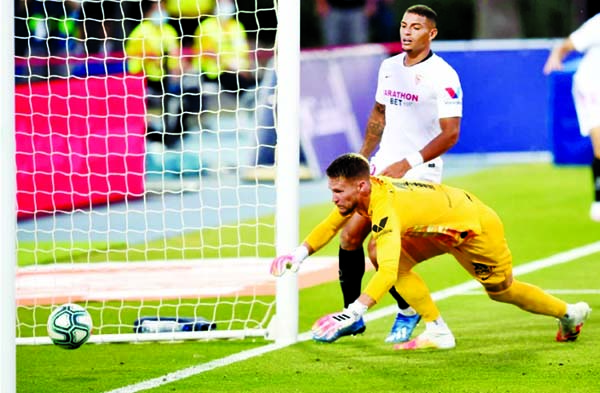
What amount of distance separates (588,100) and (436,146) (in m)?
2.56

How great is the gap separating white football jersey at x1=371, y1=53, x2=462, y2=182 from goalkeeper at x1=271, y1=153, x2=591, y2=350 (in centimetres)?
66

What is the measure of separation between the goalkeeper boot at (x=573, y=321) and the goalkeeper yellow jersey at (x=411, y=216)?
Result: 88cm

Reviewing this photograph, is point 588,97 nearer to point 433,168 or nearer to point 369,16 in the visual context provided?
point 433,168

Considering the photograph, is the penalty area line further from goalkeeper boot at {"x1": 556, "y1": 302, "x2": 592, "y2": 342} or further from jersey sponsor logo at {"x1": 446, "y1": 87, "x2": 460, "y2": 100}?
jersey sponsor logo at {"x1": 446, "y1": 87, "x2": 460, "y2": 100}

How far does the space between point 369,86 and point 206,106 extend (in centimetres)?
485

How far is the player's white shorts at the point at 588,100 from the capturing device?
1092 cm

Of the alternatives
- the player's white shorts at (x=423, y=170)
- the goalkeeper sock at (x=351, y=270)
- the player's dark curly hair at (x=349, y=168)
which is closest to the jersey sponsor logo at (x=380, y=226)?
the player's dark curly hair at (x=349, y=168)

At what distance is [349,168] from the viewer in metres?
7.75

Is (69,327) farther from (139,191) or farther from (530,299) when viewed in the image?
(139,191)

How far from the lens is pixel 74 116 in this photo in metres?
15.8

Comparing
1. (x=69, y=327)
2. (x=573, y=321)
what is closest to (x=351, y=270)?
(x=573, y=321)

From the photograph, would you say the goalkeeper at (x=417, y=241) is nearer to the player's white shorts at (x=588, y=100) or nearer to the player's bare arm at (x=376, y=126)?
the player's bare arm at (x=376, y=126)

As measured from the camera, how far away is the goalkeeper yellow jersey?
7723mm

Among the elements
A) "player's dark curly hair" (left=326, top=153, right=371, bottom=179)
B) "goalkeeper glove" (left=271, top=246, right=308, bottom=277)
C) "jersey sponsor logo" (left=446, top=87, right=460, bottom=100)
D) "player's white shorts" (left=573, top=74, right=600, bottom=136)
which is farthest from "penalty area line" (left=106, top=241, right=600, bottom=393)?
"jersey sponsor logo" (left=446, top=87, right=460, bottom=100)
